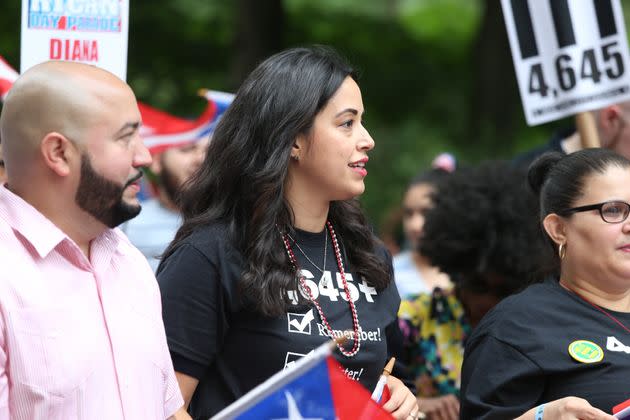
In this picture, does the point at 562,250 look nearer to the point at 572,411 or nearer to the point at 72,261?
the point at 572,411

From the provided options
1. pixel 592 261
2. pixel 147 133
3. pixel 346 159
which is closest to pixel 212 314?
pixel 346 159

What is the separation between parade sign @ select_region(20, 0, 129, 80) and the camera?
13.3 ft

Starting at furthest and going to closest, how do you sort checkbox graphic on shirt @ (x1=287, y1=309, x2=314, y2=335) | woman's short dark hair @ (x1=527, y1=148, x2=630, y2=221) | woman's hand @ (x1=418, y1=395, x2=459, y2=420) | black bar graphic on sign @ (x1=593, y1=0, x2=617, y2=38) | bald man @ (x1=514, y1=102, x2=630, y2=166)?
bald man @ (x1=514, y1=102, x2=630, y2=166)
black bar graphic on sign @ (x1=593, y1=0, x2=617, y2=38)
woman's hand @ (x1=418, y1=395, x2=459, y2=420)
woman's short dark hair @ (x1=527, y1=148, x2=630, y2=221)
checkbox graphic on shirt @ (x1=287, y1=309, x2=314, y2=335)

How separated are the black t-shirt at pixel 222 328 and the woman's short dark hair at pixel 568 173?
979mm

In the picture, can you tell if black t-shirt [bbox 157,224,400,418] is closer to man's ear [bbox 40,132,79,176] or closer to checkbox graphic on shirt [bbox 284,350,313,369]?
checkbox graphic on shirt [bbox 284,350,313,369]

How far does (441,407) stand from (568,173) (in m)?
1.42

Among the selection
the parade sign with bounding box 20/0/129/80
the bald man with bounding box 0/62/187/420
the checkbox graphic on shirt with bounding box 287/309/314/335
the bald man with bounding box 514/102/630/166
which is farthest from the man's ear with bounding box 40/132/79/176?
the bald man with bounding box 514/102/630/166

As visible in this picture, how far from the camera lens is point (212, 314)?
3.57 metres

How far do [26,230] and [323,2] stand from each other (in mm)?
14041

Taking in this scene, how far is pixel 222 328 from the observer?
11.8ft

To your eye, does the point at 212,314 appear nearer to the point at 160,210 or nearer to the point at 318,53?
the point at 318,53

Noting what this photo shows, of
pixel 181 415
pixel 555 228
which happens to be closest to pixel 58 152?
pixel 181 415

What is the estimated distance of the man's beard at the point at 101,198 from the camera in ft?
9.61

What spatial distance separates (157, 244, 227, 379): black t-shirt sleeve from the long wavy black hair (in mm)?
103
